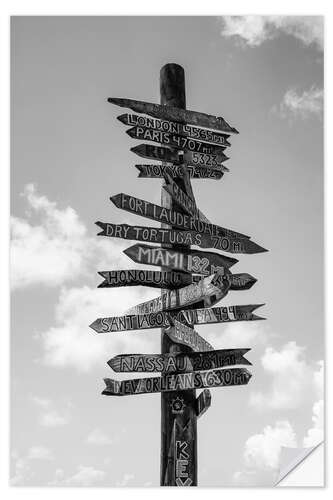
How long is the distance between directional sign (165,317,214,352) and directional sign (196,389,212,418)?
0.89 ft

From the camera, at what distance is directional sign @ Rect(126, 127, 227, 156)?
4129mm

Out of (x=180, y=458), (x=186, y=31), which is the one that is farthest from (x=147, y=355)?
(x=186, y=31)

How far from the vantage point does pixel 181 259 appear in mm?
4008

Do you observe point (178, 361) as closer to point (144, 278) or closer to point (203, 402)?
point (203, 402)

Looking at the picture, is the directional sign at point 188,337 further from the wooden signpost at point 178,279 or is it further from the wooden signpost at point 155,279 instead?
the wooden signpost at point 155,279

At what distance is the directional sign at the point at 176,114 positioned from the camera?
4.14 metres

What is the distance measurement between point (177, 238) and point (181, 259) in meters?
0.14

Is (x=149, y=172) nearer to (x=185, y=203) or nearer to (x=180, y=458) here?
(x=185, y=203)

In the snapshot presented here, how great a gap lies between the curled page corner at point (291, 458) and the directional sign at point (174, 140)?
2000mm

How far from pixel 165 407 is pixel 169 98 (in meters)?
2.05

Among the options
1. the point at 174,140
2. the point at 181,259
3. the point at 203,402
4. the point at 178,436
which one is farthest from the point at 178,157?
the point at 178,436

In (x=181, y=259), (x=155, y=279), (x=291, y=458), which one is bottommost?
(x=291, y=458)

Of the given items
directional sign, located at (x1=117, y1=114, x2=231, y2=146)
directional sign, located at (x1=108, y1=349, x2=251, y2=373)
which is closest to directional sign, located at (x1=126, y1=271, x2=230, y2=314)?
directional sign, located at (x1=108, y1=349, x2=251, y2=373)

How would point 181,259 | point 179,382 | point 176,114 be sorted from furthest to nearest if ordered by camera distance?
point 176,114, point 181,259, point 179,382
